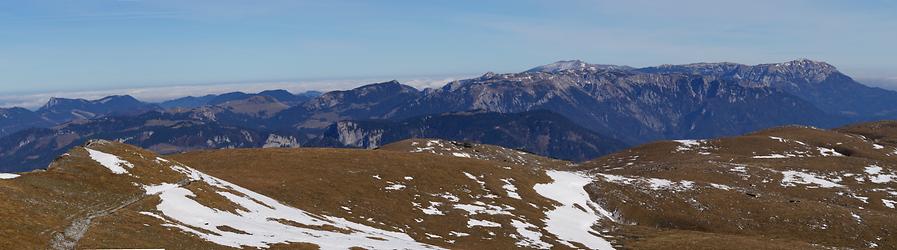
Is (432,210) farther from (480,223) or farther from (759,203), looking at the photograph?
(759,203)

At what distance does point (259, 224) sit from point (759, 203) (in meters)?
91.3

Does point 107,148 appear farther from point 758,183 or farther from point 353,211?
point 758,183

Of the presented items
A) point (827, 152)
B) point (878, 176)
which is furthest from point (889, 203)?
point (827, 152)

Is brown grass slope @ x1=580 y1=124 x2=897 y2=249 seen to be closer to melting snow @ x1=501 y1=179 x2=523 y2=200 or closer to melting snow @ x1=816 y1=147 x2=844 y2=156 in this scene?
melting snow @ x1=501 y1=179 x2=523 y2=200

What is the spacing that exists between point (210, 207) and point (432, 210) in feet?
113

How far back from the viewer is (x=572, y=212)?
9925 centimetres

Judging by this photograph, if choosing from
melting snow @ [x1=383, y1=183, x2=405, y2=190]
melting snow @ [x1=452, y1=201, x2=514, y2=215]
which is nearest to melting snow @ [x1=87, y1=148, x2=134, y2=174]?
melting snow @ [x1=383, y1=183, x2=405, y2=190]

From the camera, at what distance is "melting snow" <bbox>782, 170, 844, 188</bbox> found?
135750 mm

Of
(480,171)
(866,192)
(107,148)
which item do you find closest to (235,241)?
(107,148)

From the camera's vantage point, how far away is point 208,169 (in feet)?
313

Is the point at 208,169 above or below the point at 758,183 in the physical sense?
above

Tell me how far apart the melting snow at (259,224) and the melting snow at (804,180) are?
112390 millimetres

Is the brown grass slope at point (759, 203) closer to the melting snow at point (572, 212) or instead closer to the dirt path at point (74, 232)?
the melting snow at point (572, 212)

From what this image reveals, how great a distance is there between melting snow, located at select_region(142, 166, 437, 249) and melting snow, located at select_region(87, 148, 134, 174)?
6901 millimetres
